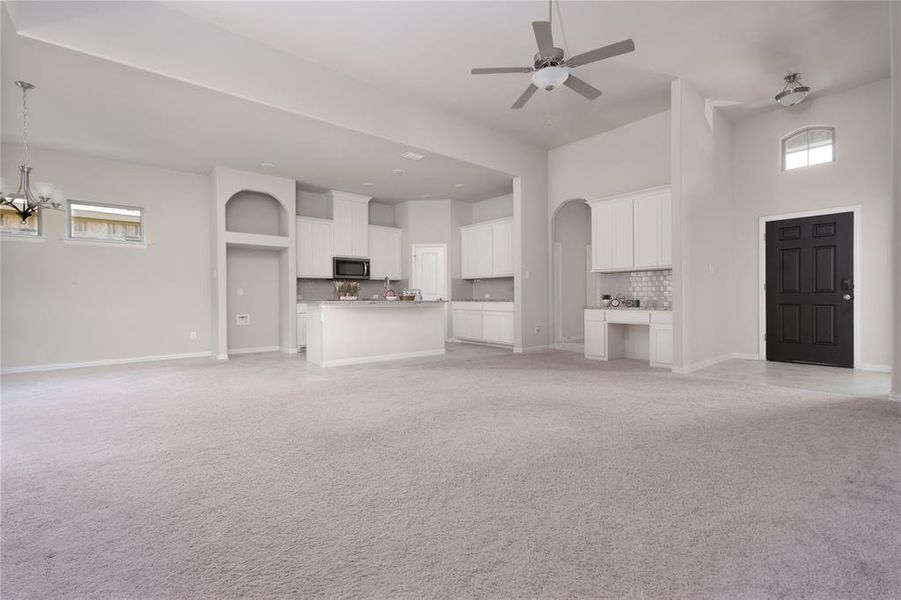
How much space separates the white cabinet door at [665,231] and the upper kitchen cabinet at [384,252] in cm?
562

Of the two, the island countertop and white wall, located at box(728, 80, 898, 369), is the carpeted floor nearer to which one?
the island countertop

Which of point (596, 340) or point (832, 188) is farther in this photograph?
point (596, 340)

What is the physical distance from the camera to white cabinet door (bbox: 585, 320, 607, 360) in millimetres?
6605

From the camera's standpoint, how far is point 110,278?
21.8 ft

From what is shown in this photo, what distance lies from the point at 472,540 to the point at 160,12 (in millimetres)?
5266

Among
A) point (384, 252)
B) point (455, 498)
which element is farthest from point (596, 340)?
point (455, 498)

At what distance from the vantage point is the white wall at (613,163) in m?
6.38

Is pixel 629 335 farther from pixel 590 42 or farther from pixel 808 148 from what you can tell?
pixel 590 42

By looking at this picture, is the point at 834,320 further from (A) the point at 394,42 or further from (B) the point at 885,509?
(A) the point at 394,42

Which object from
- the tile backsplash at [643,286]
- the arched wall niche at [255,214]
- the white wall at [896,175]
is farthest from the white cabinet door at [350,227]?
the white wall at [896,175]

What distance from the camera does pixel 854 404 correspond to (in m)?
3.78

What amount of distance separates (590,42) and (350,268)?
601 cm

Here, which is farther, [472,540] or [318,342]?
[318,342]

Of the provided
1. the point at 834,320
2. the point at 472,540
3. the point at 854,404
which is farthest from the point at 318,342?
the point at 834,320
